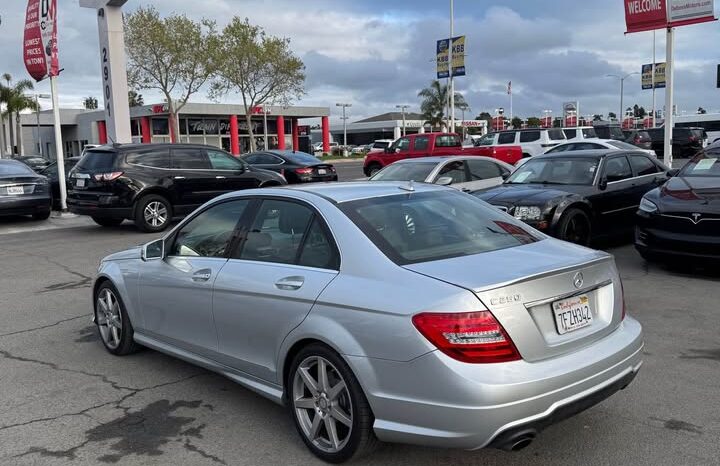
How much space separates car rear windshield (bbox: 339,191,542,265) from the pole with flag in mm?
15337

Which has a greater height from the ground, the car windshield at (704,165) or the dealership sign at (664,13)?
the dealership sign at (664,13)

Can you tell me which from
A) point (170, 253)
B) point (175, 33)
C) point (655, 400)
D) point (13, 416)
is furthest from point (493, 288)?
point (175, 33)

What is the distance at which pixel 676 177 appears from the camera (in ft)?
30.3

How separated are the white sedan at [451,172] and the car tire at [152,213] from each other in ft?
14.9

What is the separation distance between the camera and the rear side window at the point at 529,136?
2664 cm

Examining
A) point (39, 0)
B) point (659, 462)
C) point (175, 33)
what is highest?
point (175, 33)

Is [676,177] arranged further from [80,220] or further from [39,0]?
[39,0]

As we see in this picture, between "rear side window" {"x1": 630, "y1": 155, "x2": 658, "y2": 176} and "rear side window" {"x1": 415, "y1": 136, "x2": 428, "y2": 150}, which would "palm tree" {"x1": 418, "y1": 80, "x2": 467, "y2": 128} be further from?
"rear side window" {"x1": 630, "y1": 155, "x2": 658, "y2": 176}

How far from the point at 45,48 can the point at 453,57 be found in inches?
864

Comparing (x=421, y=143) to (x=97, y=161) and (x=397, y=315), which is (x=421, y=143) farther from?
(x=397, y=315)

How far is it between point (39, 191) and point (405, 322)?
564 inches

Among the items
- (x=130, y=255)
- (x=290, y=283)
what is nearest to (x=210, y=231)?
(x=130, y=255)

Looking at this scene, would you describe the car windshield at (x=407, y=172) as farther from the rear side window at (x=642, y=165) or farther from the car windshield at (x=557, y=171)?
the rear side window at (x=642, y=165)

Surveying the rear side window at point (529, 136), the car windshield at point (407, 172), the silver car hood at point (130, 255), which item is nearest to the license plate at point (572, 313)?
the silver car hood at point (130, 255)
